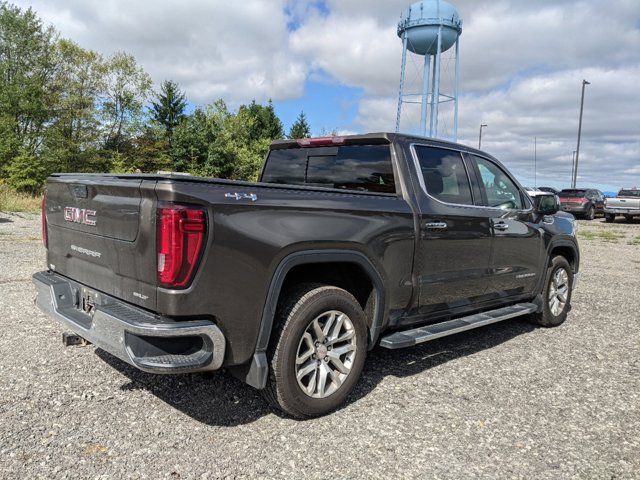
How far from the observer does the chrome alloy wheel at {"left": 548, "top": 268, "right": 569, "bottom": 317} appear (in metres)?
5.89

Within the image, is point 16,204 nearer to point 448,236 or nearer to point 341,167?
point 341,167

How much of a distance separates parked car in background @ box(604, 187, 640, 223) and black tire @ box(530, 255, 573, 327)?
72.5 ft

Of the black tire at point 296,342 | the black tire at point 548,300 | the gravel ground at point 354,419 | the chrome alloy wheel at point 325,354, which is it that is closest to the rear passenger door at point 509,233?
the black tire at point 548,300

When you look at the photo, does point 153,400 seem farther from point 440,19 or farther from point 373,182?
point 440,19

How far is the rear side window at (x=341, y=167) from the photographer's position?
13.5 feet

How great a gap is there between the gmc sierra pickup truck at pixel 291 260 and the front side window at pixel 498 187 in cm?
2

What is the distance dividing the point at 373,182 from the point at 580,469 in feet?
7.90

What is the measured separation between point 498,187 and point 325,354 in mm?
2754

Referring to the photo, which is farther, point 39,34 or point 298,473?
point 39,34

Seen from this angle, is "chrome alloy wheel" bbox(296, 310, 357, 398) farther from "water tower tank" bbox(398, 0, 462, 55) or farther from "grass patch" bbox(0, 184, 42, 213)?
"water tower tank" bbox(398, 0, 462, 55)

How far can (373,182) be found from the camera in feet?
13.6

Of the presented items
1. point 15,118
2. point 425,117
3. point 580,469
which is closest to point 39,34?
point 15,118

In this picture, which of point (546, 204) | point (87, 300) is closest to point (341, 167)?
point (87, 300)

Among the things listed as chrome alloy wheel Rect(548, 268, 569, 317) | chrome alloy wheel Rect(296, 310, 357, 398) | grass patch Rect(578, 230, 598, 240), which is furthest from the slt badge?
grass patch Rect(578, 230, 598, 240)
